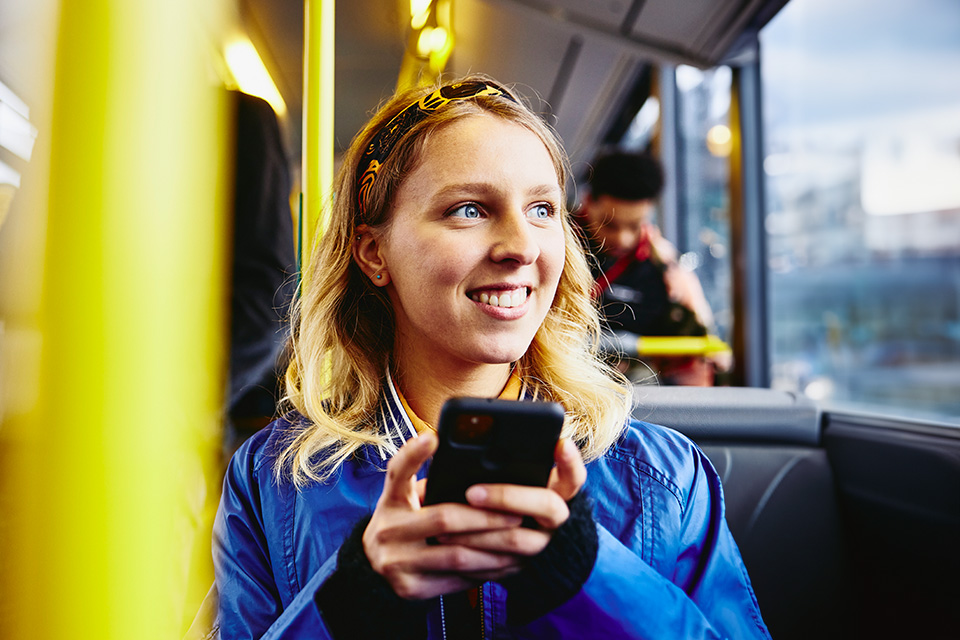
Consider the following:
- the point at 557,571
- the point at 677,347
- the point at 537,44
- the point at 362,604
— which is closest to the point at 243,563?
the point at 362,604

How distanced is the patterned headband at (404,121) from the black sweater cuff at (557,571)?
54 cm

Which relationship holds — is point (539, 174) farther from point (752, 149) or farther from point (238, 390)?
point (752, 149)

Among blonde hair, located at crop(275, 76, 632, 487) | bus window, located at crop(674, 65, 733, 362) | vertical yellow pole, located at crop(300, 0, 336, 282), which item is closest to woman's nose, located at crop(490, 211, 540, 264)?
blonde hair, located at crop(275, 76, 632, 487)

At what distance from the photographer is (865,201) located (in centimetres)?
220

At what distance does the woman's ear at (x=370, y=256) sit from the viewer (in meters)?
0.96

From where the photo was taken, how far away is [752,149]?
2.77 meters

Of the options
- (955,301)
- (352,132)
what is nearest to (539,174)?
(352,132)

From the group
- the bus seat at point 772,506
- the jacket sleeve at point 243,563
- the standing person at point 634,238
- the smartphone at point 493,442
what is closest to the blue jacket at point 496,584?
the jacket sleeve at point 243,563

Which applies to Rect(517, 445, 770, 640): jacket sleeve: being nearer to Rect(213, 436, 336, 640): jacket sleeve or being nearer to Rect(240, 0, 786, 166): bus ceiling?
Rect(213, 436, 336, 640): jacket sleeve

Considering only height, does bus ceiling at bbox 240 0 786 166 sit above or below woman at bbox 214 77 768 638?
above

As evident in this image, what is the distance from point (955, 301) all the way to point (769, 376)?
0.90 metres

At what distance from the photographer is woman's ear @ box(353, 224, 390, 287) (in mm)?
960

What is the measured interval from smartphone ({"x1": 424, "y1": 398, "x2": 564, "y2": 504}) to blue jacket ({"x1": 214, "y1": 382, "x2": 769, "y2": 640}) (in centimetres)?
26

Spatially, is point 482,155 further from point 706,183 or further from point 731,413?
point 706,183
